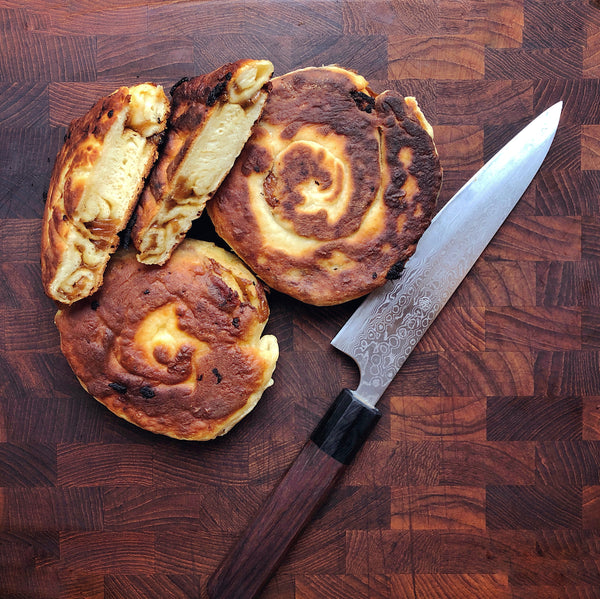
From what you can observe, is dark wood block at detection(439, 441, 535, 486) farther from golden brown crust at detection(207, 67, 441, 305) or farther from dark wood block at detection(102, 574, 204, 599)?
dark wood block at detection(102, 574, 204, 599)

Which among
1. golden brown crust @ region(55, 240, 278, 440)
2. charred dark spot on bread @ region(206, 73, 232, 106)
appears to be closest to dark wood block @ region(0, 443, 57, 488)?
golden brown crust @ region(55, 240, 278, 440)

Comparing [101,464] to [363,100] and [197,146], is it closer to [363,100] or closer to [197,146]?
[197,146]

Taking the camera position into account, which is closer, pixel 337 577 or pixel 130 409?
pixel 130 409

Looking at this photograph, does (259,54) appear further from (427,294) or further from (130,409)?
(130,409)

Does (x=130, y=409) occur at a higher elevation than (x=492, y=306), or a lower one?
lower

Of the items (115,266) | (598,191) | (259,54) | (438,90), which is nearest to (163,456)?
(115,266)

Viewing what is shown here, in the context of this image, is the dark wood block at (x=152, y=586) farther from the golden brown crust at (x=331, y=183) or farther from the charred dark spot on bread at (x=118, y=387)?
the golden brown crust at (x=331, y=183)

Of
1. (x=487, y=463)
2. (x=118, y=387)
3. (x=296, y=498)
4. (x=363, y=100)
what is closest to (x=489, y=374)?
(x=487, y=463)
